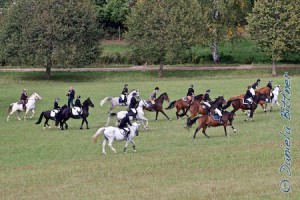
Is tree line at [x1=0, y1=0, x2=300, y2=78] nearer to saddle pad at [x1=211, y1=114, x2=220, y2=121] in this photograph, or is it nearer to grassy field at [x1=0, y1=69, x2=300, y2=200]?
grassy field at [x1=0, y1=69, x2=300, y2=200]

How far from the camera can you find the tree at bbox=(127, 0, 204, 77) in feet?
263

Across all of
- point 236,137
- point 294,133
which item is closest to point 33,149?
point 236,137

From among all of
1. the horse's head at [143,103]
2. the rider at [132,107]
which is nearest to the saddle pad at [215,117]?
the rider at [132,107]

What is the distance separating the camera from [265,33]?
78875 millimetres

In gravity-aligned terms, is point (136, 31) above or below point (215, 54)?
above

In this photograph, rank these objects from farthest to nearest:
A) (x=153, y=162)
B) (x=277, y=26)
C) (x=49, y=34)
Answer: (x=277, y=26) < (x=49, y=34) < (x=153, y=162)

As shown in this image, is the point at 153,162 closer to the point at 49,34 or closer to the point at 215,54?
the point at 49,34

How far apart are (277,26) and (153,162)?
52421 mm

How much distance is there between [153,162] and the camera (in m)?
29.1

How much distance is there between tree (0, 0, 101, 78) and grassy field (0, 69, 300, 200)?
2746 centimetres

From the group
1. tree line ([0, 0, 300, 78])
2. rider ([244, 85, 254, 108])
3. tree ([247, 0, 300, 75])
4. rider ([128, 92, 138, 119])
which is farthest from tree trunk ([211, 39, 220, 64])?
rider ([128, 92, 138, 119])

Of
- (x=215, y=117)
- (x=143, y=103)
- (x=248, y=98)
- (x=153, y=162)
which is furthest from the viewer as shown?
(x=248, y=98)

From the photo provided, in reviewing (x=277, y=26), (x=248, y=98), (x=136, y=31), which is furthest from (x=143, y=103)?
(x=136, y=31)

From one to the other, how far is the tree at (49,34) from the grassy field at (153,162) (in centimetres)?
2746
